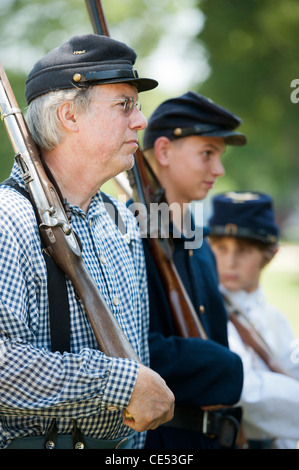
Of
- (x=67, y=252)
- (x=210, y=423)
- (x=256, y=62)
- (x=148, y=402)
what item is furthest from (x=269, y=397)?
(x=256, y=62)

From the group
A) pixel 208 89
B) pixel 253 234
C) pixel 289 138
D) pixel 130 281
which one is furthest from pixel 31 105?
pixel 289 138

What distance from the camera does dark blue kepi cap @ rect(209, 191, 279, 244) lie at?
4.51 meters

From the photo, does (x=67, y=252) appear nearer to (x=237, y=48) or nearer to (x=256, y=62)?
(x=256, y=62)

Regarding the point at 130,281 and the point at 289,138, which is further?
the point at 289,138

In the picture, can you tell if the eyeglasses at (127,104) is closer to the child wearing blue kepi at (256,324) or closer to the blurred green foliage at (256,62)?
the child wearing blue kepi at (256,324)

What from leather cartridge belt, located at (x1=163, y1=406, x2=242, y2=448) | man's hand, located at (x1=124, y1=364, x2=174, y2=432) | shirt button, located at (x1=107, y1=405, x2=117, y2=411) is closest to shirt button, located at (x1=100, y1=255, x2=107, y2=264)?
man's hand, located at (x1=124, y1=364, x2=174, y2=432)

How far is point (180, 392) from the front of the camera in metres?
2.93

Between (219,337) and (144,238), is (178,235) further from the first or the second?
(219,337)

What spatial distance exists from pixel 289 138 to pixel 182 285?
15.9m

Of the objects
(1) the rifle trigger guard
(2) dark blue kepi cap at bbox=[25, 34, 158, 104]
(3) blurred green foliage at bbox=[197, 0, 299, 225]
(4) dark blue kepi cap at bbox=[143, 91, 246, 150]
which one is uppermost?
(3) blurred green foliage at bbox=[197, 0, 299, 225]

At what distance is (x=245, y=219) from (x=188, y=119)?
43.8 inches

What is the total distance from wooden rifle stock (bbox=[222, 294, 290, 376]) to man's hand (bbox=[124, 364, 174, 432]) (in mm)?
1766

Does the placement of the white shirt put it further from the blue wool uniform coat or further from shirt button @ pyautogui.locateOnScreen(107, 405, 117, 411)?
shirt button @ pyautogui.locateOnScreen(107, 405, 117, 411)

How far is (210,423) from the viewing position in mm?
3129
